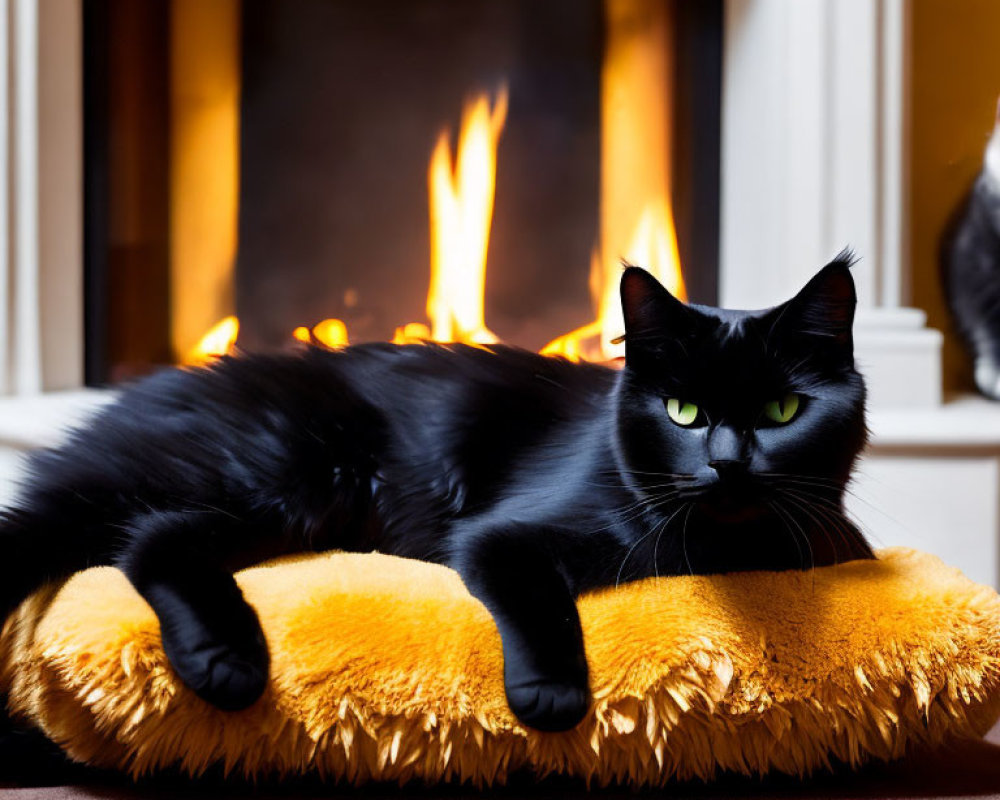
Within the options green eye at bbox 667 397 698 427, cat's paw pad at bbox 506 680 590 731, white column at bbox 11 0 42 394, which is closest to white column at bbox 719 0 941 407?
green eye at bbox 667 397 698 427

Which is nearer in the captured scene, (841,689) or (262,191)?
(841,689)

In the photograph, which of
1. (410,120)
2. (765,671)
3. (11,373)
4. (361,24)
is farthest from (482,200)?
(765,671)

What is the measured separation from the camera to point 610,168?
72.7 inches

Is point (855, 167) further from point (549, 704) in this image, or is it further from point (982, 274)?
point (549, 704)

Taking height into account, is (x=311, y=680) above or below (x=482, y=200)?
below

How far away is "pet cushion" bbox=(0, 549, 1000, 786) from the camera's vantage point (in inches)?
28.4

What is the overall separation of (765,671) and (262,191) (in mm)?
1426

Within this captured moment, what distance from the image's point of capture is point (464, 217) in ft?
6.08

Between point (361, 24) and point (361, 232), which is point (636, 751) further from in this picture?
point (361, 24)

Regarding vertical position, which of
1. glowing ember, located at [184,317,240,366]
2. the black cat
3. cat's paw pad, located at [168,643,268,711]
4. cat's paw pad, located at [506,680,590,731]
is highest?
glowing ember, located at [184,317,240,366]

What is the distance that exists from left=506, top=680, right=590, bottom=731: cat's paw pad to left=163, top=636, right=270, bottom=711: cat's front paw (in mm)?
185

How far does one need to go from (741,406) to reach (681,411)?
0.05 meters

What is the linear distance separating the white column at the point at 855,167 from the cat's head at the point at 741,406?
0.70 m

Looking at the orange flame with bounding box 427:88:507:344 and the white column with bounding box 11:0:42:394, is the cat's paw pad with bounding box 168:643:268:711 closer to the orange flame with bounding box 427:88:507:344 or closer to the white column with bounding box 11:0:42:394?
the white column with bounding box 11:0:42:394
